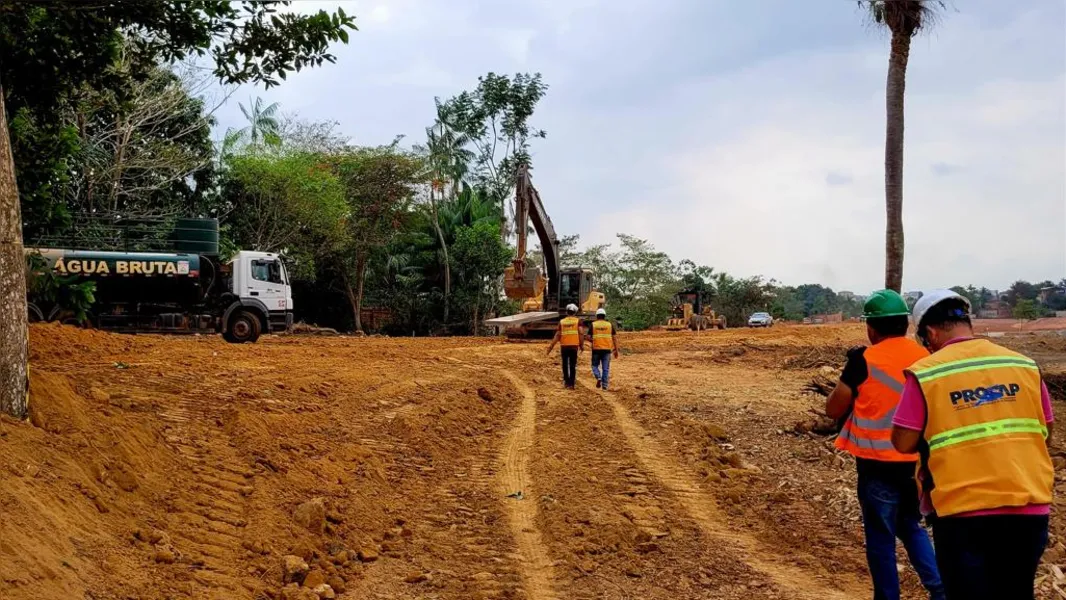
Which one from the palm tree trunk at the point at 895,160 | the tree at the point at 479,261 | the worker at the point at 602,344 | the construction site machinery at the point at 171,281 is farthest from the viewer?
the tree at the point at 479,261

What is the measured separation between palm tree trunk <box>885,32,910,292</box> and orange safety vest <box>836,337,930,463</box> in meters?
8.18

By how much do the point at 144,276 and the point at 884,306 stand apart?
2252 cm

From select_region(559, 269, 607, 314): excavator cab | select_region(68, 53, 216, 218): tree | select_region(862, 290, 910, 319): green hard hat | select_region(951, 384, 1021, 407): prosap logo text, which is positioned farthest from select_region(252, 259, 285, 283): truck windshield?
select_region(951, 384, 1021, 407): prosap logo text

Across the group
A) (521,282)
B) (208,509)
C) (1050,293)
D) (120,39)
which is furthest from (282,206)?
(1050,293)

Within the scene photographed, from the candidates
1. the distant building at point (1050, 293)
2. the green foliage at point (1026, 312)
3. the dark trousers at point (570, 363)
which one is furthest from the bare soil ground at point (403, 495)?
the distant building at point (1050, 293)

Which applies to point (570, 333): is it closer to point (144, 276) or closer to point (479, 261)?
point (144, 276)

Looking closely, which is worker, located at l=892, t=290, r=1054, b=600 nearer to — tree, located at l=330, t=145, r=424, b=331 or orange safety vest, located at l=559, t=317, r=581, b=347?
orange safety vest, located at l=559, t=317, r=581, b=347

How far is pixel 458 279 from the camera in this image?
40.7m

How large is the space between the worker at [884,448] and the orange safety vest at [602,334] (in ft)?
36.1

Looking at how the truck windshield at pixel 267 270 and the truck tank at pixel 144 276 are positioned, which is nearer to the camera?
the truck tank at pixel 144 276

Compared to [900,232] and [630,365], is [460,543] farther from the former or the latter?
[630,365]

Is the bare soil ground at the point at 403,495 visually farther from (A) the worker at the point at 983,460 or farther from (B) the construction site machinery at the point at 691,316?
(B) the construction site machinery at the point at 691,316

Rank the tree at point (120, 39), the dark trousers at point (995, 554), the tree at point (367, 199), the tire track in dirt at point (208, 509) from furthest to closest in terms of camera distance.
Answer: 1. the tree at point (367, 199)
2. the tree at point (120, 39)
3. the tire track in dirt at point (208, 509)
4. the dark trousers at point (995, 554)

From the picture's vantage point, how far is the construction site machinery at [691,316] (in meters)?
44.5
